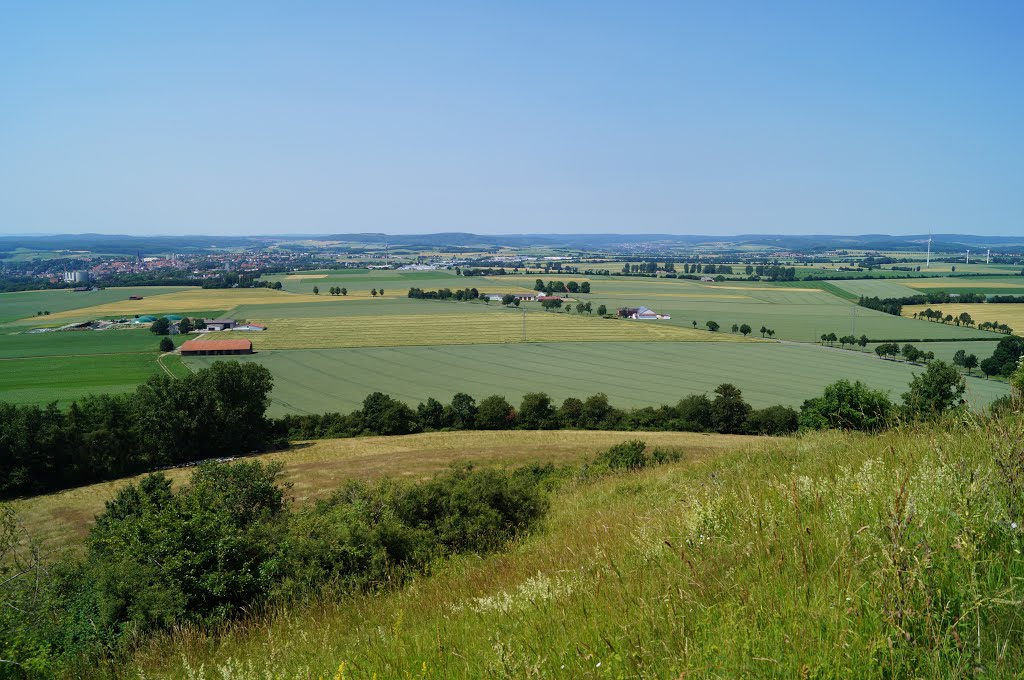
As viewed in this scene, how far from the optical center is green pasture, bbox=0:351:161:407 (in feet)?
167

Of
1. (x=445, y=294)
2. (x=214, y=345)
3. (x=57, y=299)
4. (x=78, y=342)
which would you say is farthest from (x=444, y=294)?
(x=57, y=299)

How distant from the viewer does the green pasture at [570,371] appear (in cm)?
5175

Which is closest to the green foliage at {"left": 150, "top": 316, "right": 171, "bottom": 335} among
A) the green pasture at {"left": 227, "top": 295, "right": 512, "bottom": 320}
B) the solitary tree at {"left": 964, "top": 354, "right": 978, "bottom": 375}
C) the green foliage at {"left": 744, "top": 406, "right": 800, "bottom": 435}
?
the green pasture at {"left": 227, "top": 295, "right": 512, "bottom": 320}

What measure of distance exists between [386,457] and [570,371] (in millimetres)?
28319

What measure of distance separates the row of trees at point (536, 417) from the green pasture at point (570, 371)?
3.29 meters

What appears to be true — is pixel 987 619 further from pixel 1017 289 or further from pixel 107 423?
pixel 1017 289

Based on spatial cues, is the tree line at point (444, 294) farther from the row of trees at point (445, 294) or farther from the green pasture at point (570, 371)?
the green pasture at point (570, 371)

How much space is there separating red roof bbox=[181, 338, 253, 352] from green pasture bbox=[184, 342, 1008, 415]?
2.51m

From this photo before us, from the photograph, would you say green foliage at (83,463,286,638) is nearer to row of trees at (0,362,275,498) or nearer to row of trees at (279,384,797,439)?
row of trees at (0,362,275,498)

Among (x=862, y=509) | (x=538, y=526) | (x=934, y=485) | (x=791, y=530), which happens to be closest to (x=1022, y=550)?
(x=934, y=485)

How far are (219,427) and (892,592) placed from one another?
151 feet

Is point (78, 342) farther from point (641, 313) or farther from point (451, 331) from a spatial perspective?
point (641, 313)

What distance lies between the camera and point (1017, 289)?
362ft

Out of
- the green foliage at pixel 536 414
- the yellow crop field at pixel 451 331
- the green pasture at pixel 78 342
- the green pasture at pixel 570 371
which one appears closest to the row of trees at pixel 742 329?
the yellow crop field at pixel 451 331
